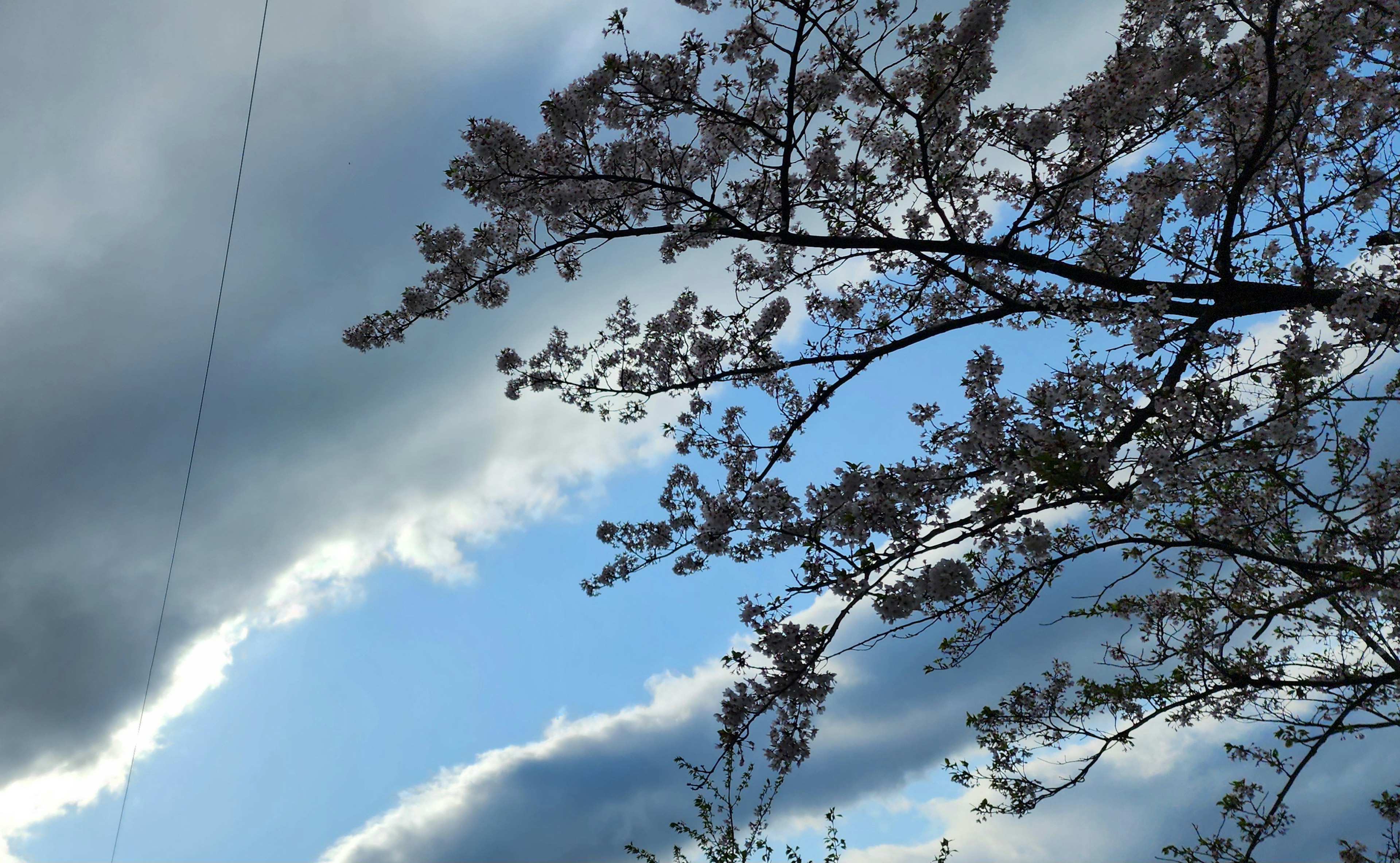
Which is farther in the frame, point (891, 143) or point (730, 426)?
point (730, 426)

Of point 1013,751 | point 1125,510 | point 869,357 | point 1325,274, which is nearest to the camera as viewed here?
point 1325,274

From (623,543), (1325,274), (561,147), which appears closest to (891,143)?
(561,147)

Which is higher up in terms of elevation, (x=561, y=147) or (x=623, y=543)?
(x=561, y=147)

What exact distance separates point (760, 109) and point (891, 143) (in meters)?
1.27

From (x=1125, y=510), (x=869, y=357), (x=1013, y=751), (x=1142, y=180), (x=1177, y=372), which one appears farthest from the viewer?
(x=1013, y=751)

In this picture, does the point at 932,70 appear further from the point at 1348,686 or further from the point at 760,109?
the point at 1348,686

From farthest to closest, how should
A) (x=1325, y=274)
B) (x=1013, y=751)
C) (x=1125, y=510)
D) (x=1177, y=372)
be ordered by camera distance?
(x=1013, y=751) < (x=1125, y=510) < (x=1177, y=372) < (x=1325, y=274)

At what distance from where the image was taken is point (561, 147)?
21.9 feet

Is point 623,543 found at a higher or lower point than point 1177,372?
higher

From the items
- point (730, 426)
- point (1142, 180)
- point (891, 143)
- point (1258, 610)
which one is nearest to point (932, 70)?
point (891, 143)

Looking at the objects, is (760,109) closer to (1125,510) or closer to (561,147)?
(561,147)

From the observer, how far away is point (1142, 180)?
655 centimetres

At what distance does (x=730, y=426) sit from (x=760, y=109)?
10.9 ft

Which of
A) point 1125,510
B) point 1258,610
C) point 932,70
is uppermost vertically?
point 932,70
